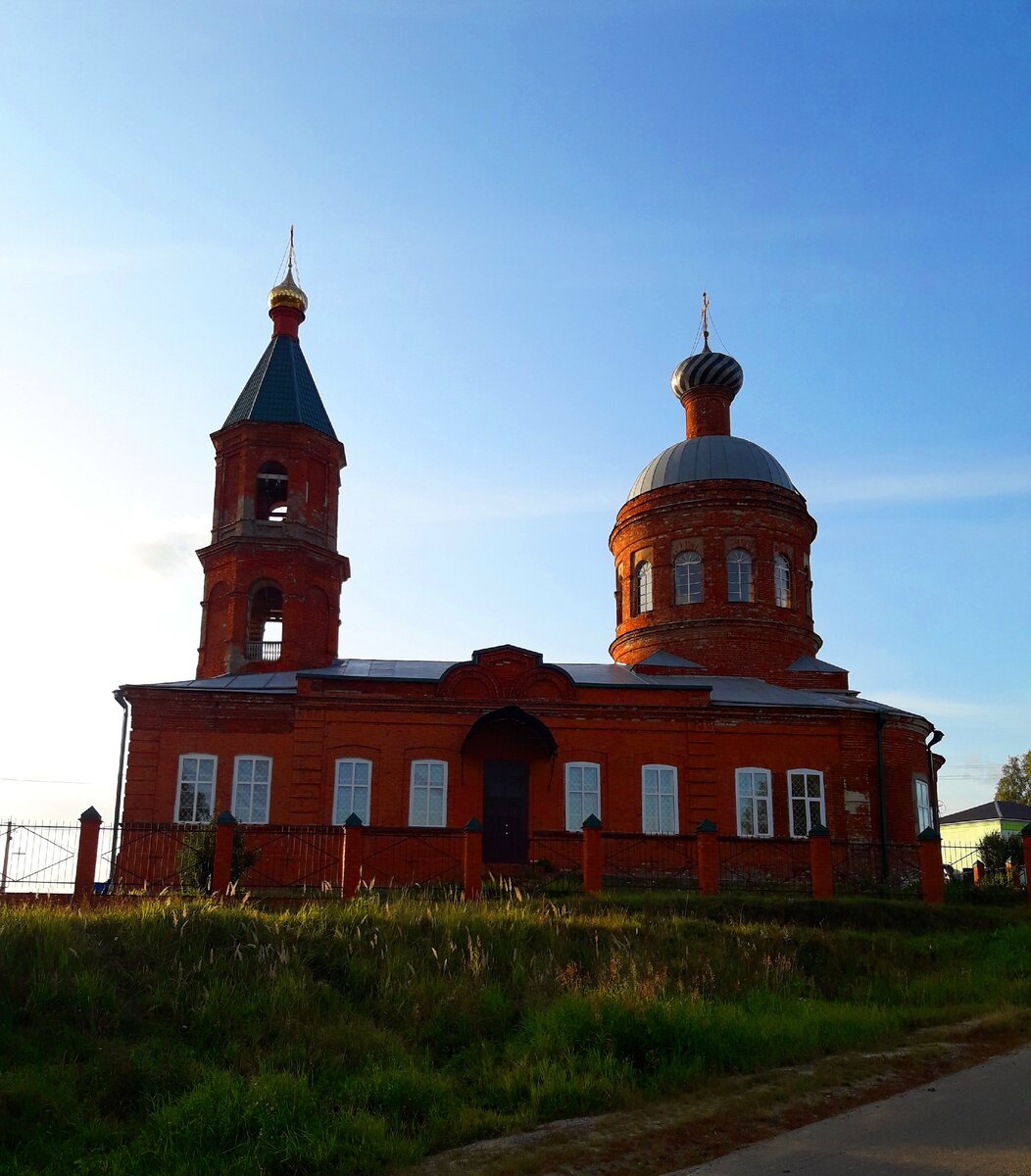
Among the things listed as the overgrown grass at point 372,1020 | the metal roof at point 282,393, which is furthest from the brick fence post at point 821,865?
the metal roof at point 282,393

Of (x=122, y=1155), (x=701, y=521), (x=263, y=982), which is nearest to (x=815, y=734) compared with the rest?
(x=701, y=521)

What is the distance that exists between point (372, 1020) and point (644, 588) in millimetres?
18429

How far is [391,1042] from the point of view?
853 centimetres

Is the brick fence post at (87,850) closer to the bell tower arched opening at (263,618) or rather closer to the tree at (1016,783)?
the bell tower arched opening at (263,618)

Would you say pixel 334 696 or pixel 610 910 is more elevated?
pixel 334 696

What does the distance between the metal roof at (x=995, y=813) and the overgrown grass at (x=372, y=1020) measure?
37.1m

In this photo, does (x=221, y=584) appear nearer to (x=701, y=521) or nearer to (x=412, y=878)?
(x=412, y=878)

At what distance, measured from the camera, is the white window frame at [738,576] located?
25391mm

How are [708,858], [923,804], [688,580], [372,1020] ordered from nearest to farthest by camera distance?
[372,1020]
[708,858]
[923,804]
[688,580]

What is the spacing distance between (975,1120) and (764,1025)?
6.90ft

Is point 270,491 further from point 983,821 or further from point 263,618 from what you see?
point 983,821

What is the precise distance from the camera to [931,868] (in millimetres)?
16891

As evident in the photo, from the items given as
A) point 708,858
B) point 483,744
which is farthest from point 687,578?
point 708,858

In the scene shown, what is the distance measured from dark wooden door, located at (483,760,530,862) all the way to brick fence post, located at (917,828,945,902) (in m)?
6.57
